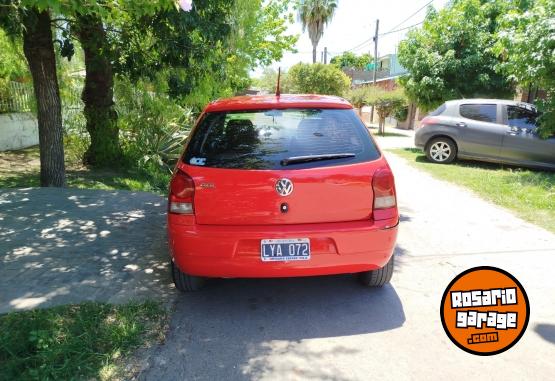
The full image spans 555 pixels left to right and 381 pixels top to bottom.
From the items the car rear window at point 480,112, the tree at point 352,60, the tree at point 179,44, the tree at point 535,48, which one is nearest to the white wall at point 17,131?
the tree at point 179,44

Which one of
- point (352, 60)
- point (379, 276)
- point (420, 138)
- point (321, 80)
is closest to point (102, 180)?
point (379, 276)

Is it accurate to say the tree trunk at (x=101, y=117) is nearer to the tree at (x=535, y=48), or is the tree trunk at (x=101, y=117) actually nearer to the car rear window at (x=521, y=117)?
the tree at (x=535, y=48)

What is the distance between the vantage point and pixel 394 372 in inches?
106

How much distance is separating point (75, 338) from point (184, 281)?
98 cm

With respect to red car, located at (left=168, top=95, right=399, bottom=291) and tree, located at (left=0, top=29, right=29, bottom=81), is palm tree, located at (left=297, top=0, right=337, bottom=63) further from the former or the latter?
red car, located at (left=168, top=95, right=399, bottom=291)

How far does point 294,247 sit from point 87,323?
155 centimetres

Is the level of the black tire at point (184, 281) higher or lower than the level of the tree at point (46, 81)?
lower

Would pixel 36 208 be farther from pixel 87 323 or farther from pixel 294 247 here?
pixel 294 247

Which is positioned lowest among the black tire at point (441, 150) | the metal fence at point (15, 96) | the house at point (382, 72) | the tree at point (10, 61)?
the black tire at point (441, 150)

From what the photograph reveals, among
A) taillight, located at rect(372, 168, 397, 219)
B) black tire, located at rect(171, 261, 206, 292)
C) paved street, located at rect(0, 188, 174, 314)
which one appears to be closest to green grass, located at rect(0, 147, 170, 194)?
paved street, located at rect(0, 188, 174, 314)

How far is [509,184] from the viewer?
8.23m

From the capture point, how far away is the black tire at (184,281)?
3.66 meters

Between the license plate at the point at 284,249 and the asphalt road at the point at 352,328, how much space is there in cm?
52

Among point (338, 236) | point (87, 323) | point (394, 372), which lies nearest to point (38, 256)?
point (87, 323)
